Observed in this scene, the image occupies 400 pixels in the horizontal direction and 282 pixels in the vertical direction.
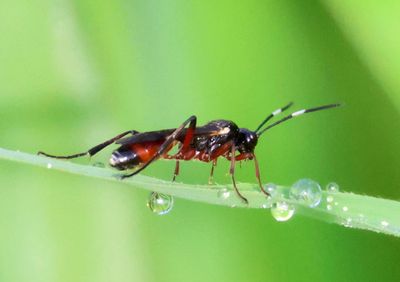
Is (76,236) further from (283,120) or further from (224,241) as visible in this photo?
(283,120)

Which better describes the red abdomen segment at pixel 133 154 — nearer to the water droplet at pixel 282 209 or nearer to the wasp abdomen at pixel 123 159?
the wasp abdomen at pixel 123 159

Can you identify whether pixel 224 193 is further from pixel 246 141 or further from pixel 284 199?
pixel 246 141

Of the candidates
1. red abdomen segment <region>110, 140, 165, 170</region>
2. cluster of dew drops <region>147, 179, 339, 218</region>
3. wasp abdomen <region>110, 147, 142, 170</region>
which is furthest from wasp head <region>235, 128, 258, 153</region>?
cluster of dew drops <region>147, 179, 339, 218</region>

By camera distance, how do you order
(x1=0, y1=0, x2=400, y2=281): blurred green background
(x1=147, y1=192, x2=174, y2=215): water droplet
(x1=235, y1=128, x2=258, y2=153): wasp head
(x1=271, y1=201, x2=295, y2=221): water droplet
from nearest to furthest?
(x1=271, y1=201, x2=295, y2=221): water droplet
(x1=147, y1=192, x2=174, y2=215): water droplet
(x1=0, y1=0, x2=400, y2=281): blurred green background
(x1=235, y1=128, x2=258, y2=153): wasp head

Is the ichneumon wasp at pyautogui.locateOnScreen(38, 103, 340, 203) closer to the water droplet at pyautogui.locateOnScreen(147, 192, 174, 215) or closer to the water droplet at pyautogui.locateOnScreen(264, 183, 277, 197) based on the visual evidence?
the water droplet at pyautogui.locateOnScreen(147, 192, 174, 215)

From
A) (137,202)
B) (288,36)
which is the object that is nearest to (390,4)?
(288,36)
